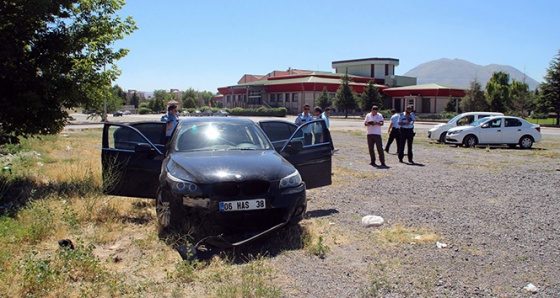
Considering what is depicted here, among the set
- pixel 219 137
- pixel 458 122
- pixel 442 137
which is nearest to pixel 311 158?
pixel 219 137

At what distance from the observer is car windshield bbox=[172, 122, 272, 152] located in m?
6.70

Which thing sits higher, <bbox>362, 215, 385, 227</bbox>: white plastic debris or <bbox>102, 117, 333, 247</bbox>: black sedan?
<bbox>102, 117, 333, 247</bbox>: black sedan

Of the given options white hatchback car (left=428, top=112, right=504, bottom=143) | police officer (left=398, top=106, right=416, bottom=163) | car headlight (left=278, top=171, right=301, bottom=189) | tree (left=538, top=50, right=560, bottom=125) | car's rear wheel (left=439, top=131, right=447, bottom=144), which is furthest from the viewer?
tree (left=538, top=50, right=560, bottom=125)

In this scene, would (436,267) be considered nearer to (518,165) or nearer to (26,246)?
(26,246)

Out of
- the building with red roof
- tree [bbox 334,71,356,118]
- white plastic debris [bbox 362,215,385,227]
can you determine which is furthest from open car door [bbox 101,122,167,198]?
tree [bbox 334,71,356,118]

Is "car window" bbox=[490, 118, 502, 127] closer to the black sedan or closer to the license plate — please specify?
the black sedan

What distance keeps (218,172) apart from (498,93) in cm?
5816

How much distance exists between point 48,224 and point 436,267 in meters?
4.67

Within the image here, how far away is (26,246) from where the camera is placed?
209 inches

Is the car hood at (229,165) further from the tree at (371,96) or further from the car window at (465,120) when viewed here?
the tree at (371,96)

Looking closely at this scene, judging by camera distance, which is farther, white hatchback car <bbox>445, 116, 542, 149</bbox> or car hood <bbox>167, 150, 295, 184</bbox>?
white hatchback car <bbox>445, 116, 542, 149</bbox>

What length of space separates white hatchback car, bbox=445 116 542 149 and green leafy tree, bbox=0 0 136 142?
15.7m

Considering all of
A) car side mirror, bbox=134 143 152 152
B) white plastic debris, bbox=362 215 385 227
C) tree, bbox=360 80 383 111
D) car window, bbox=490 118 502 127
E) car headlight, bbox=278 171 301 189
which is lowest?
white plastic debris, bbox=362 215 385 227

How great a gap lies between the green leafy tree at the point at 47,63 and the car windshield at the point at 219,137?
11.2 ft
